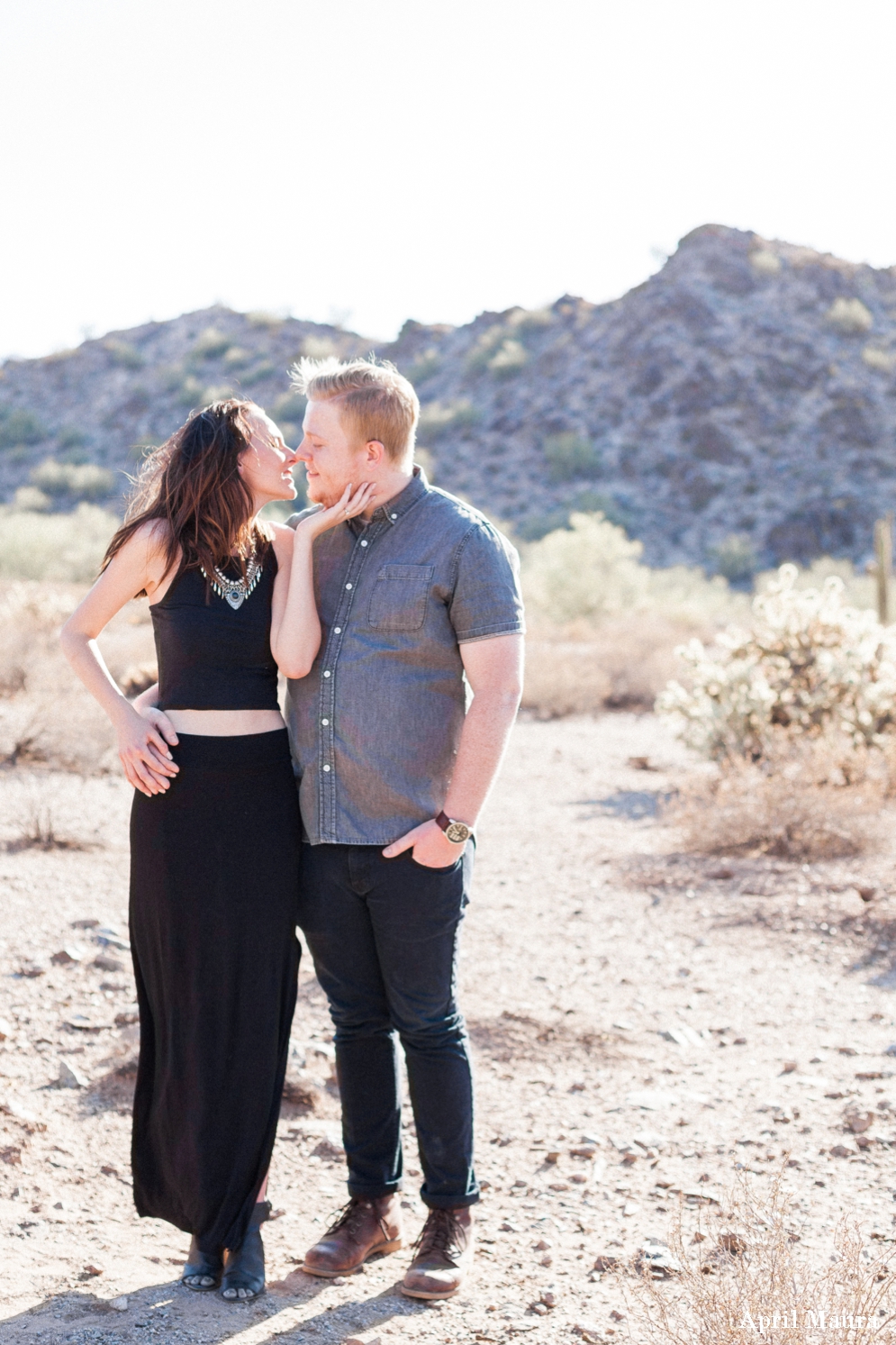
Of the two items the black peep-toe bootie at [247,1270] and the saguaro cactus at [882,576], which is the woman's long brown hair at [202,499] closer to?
the black peep-toe bootie at [247,1270]

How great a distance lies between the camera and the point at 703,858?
24.7 ft

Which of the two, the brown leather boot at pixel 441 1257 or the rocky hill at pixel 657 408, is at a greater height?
the rocky hill at pixel 657 408

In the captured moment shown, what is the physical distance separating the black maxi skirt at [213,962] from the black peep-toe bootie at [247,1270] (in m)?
0.03

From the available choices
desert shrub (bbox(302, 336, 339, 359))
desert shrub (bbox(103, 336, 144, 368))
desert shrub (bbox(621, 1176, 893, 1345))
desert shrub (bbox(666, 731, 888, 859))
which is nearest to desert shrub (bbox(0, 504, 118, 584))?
desert shrub (bbox(666, 731, 888, 859))

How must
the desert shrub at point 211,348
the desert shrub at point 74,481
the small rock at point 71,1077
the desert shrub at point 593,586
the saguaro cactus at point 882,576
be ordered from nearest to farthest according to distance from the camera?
1. the small rock at point 71,1077
2. the saguaro cactus at point 882,576
3. the desert shrub at point 593,586
4. the desert shrub at point 74,481
5. the desert shrub at point 211,348

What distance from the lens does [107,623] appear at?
2.86m

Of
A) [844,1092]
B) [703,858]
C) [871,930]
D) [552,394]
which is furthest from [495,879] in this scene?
[552,394]

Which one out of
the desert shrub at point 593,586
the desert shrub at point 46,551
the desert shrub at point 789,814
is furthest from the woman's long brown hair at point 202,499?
the desert shrub at point 46,551

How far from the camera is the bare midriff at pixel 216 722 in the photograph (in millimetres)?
2861

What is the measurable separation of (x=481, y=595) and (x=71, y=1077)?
7.92 feet

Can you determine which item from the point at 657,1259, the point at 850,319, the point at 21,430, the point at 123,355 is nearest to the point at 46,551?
the point at 657,1259

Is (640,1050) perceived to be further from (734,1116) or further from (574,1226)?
(574,1226)

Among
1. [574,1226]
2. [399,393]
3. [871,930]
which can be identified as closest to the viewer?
[399,393]

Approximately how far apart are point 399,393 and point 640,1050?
9.61ft
